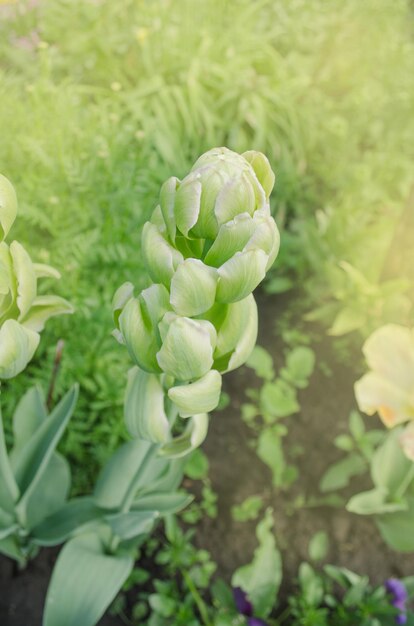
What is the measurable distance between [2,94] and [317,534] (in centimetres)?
150

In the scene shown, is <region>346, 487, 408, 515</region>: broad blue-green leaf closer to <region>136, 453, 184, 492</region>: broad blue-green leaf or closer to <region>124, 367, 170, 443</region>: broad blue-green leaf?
<region>136, 453, 184, 492</region>: broad blue-green leaf

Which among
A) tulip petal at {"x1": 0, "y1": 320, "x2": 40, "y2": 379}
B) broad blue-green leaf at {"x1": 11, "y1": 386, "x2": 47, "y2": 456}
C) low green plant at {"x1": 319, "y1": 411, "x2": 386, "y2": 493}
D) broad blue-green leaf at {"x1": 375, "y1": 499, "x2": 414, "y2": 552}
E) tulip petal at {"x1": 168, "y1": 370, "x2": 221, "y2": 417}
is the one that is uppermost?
tulip petal at {"x1": 0, "y1": 320, "x2": 40, "y2": 379}

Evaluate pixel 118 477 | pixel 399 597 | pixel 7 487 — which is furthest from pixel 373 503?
pixel 7 487

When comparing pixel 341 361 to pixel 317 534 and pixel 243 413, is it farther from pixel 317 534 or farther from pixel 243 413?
pixel 317 534

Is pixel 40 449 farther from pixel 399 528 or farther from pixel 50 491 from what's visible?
pixel 399 528

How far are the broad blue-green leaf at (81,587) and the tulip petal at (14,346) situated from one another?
0.54 meters

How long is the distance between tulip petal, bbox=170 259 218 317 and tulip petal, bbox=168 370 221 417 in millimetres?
85

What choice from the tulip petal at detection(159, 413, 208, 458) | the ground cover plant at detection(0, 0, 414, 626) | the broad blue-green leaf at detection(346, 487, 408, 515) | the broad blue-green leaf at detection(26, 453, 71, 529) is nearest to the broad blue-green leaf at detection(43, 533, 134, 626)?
the ground cover plant at detection(0, 0, 414, 626)

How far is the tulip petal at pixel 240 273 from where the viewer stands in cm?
64

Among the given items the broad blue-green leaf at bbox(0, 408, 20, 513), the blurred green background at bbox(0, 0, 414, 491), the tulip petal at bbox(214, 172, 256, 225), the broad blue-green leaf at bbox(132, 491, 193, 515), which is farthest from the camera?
the blurred green background at bbox(0, 0, 414, 491)

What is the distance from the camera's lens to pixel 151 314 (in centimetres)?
71

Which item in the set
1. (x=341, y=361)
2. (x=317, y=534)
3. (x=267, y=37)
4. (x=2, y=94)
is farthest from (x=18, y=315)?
(x=267, y=37)

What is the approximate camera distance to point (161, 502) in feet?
4.08

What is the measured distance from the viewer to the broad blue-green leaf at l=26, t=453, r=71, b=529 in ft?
4.39
